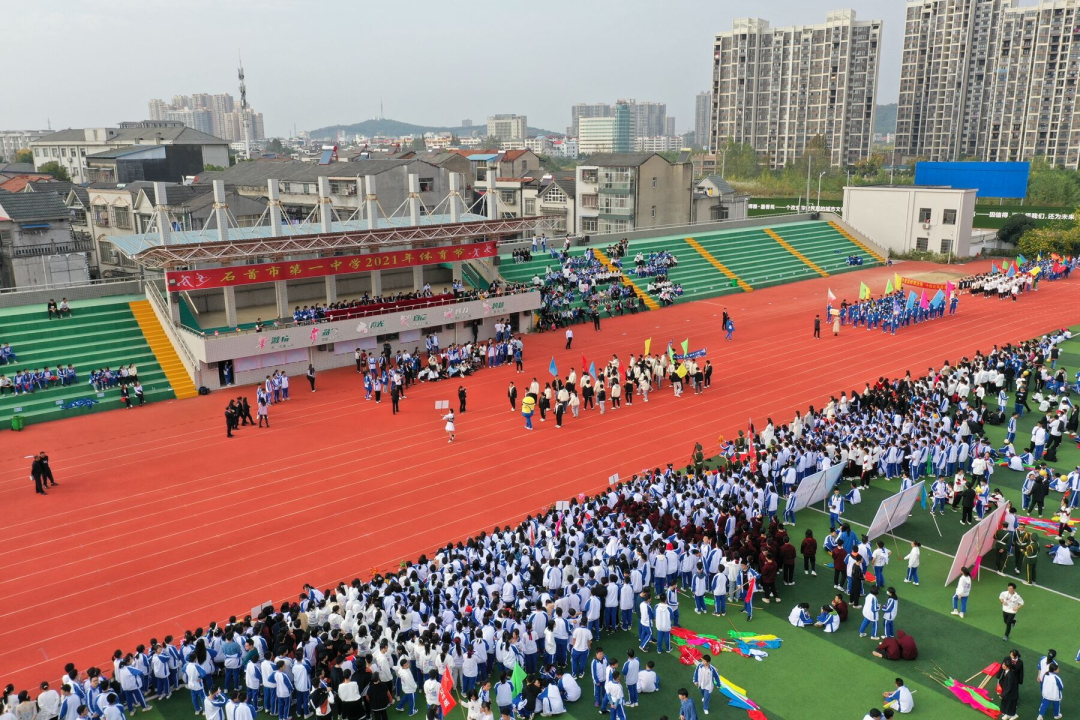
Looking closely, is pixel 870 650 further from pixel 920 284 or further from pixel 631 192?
pixel 631 192

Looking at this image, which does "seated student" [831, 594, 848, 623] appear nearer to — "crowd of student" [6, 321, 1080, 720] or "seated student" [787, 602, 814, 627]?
"crowd of student" [6, 321, 1080, 720]

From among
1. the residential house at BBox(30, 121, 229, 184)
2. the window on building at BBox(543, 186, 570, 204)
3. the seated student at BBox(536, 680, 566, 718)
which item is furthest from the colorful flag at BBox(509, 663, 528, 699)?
the residential house at BBox(30, 121, 229, 184)

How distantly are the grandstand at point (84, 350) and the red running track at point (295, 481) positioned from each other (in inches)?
40.9

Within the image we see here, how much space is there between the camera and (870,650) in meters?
12.9

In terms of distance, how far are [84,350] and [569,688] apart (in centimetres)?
2501

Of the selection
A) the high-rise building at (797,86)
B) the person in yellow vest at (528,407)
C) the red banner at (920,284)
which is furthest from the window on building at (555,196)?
the high-rise building at (797,86)

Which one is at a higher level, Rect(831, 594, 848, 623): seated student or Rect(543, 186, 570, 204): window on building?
Rect(543, 186, 570, 204): window on building

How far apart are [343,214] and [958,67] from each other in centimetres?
11682

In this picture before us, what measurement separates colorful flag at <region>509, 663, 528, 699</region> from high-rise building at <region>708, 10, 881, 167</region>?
12925 centimetres

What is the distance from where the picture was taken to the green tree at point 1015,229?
57.6 meters

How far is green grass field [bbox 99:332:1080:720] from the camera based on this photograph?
38.2 feet

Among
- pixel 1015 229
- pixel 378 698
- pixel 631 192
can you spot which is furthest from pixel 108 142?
pixel 378 698

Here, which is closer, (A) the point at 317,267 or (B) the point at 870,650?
(B) the point at 870,650

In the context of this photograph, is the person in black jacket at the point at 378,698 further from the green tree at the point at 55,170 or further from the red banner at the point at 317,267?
the green tree at the point at 55,170
